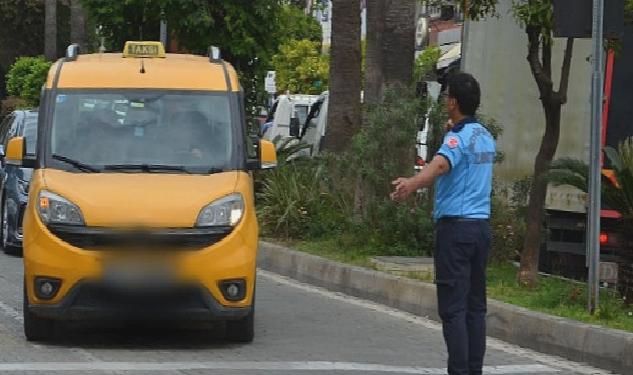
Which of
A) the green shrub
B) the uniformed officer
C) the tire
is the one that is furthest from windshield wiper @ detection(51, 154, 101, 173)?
the green shrub

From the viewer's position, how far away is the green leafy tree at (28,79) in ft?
129

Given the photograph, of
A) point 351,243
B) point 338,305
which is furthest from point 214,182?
point 351,243

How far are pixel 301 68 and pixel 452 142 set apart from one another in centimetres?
4063

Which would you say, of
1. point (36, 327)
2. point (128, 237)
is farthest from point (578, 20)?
point (36, 327)

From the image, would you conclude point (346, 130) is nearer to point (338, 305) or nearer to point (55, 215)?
point (338, 305)

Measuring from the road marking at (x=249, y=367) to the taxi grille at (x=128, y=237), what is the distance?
848 mm

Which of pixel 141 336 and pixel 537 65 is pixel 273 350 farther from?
pixel 537 65

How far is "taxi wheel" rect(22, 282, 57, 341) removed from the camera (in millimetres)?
9641

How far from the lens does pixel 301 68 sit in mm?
48250

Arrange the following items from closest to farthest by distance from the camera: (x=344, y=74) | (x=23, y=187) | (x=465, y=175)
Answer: (x=465, y=175)
(x=23, y=187)
(x=344, y=74)

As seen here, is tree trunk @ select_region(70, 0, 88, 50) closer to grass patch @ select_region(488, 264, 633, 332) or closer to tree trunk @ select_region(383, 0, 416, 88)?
tree trunk @ select_region(383, 0, 416, 88)

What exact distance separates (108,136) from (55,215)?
1081mm

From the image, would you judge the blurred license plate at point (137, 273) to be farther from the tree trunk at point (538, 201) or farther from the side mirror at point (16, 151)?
the tree trunk at point (538, 201)

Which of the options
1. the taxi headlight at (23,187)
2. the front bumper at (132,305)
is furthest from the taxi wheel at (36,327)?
the taxi headlight at (23,187)
